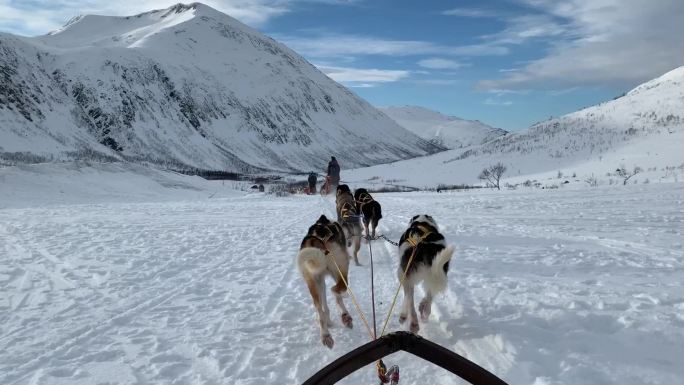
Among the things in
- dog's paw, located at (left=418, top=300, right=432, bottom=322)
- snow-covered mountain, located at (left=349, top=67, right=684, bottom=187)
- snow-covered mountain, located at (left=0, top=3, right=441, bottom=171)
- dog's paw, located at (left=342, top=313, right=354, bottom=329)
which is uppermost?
snow-covered mountain, located at (left=0, top=3, right=441, bottom=171)

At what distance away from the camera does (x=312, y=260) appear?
4.89 meters

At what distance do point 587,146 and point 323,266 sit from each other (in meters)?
61.4

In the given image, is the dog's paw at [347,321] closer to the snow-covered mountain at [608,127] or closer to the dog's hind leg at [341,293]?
the dog's hind leg at [341,293]

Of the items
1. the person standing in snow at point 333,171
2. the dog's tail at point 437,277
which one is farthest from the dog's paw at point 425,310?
the person standing in snow at point 333,171

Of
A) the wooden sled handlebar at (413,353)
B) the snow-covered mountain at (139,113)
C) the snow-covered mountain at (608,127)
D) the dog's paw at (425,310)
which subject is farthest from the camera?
the snow-covered mountain at (139,113)

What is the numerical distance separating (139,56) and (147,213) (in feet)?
503

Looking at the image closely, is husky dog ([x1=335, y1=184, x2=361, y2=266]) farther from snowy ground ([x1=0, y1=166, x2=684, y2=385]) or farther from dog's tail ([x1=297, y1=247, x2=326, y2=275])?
dog's tail ([x1=297, y1=247, x2=326, y2=275])

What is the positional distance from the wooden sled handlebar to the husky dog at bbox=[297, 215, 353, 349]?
7.61 ft

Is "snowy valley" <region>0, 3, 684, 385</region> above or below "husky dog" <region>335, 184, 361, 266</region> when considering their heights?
below

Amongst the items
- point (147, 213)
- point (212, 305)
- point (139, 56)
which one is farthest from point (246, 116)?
point (212, 305)

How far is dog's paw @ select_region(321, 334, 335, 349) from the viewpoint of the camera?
498 cm

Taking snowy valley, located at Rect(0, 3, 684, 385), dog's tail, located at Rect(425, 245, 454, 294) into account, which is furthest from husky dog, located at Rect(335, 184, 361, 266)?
dog's tail, located at Rect(425, 245, 454, 294)

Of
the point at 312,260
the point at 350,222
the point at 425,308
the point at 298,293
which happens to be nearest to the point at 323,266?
the point at 312,260

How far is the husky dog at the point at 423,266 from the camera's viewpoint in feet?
16.0
